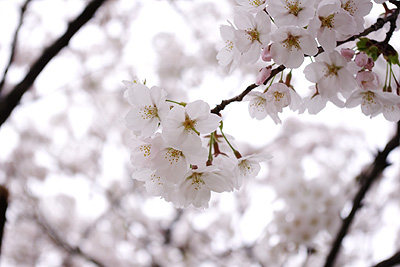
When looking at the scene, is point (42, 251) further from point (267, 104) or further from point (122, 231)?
point (267, 104)

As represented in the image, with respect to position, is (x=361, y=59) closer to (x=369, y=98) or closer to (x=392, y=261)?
(x=369, y=98)

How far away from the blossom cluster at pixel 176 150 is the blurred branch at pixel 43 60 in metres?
1.45

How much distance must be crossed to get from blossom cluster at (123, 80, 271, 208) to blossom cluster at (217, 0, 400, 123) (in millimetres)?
153

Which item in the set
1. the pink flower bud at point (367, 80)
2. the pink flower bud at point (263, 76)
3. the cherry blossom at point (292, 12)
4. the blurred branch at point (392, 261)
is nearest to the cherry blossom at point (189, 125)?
the pink flower bud at point (263, 76)

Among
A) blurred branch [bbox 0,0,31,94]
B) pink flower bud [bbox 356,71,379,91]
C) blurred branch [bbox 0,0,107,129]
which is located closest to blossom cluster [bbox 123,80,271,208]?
pink flower bud [bbox 356,71,379,91]

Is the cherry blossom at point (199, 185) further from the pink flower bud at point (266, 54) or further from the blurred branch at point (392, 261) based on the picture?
the blurred branch at point (392, 261)

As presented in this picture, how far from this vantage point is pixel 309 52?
81cm

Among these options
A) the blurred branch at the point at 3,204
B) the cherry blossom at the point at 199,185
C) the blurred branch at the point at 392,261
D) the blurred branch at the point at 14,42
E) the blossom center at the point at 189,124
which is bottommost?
the blurred branch at the point at 3,204

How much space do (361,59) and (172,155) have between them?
438mm

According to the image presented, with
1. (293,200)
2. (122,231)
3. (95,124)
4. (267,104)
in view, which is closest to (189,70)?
(95,124)

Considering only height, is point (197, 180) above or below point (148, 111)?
below

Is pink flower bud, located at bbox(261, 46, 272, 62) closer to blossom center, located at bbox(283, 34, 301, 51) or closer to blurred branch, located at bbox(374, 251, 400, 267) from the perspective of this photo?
blossom center, located at bbox(283, 34, 301, 51)

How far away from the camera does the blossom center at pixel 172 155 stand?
2.68 ft

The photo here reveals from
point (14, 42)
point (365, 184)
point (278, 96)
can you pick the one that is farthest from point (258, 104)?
point (14, 42)
